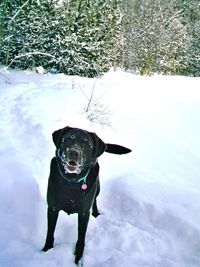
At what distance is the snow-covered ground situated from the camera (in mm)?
3451

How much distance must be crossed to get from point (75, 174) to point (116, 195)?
1581mm

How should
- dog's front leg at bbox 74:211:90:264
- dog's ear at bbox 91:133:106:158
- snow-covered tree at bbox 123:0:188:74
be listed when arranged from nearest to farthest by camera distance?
1. dog's ear at bbox 91:133:106:158
2. dog's front leg at bbox 74:211:90:264
3. snow-covered tree at bbox 123:0:188:74

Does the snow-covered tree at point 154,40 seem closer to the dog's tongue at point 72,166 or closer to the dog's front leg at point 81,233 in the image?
the dog's front leg at point 81,233

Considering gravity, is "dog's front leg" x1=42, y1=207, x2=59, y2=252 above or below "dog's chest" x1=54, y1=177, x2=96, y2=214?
below

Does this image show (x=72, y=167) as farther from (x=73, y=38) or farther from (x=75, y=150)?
(x=73, y=38)

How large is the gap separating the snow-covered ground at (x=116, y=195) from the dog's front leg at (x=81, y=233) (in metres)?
0.07

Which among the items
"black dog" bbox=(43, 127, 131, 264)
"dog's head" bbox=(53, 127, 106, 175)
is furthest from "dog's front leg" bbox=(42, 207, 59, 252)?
"dog's head" bbox=(53, 127, 106, 175)

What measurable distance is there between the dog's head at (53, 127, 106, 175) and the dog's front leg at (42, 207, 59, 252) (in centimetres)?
42

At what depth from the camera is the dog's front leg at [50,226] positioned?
3.26m

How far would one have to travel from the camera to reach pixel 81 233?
327 centimetres

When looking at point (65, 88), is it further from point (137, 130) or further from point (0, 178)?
point (0, 178)

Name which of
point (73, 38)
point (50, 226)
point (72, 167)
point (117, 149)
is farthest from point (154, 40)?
Result: point (72, 167)

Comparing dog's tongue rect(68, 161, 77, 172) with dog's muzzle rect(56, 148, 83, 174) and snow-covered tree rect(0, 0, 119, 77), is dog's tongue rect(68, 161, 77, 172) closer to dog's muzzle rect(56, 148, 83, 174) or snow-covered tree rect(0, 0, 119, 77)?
dog's muzzle rect(56, 148, 83, 174)

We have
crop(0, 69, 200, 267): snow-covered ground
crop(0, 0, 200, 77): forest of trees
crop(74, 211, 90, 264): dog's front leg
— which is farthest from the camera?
crop(0, 0, 200, 77): forest of trees
